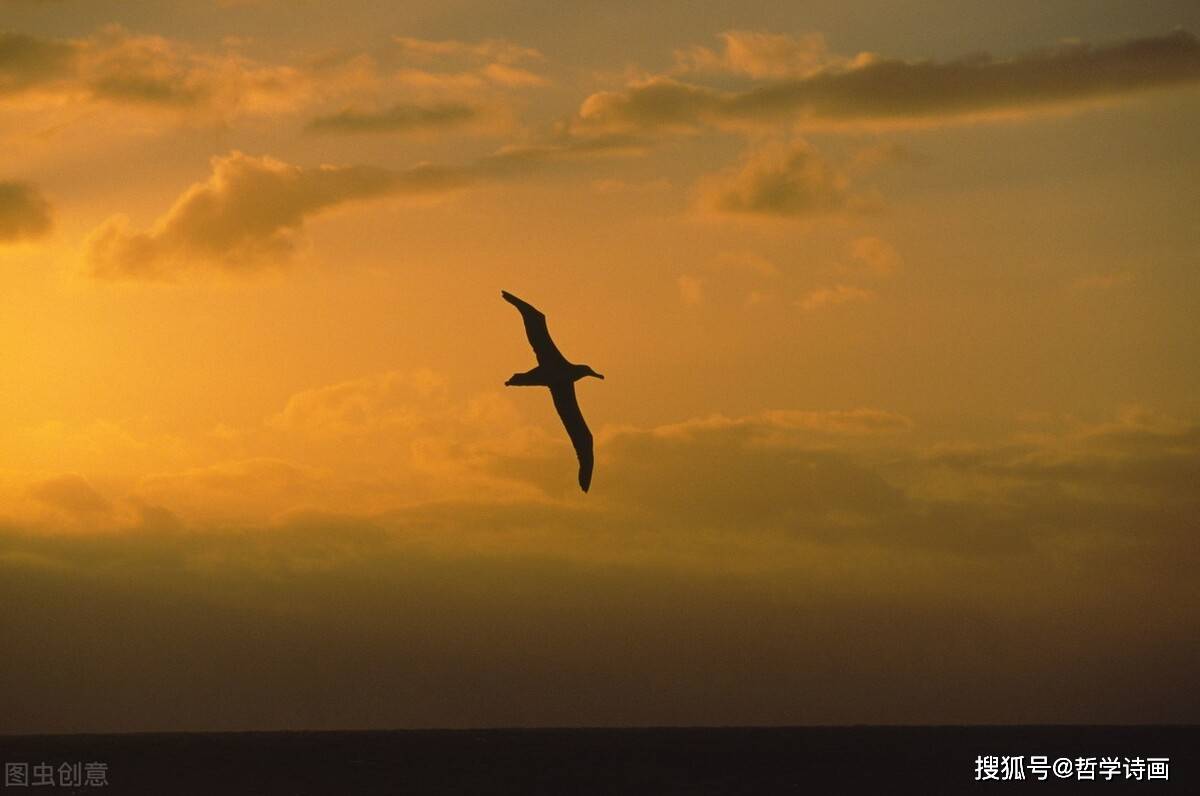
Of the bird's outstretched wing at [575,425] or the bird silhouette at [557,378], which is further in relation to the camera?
the bird's outstretched wing at [575,425]

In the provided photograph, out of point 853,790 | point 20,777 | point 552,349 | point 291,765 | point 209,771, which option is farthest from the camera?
point 291,765

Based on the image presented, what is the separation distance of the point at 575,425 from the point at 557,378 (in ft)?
6.78

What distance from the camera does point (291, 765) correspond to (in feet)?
607

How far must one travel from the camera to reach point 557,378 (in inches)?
1972

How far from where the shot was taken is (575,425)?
51438mm

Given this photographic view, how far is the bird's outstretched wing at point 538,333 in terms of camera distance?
4834cm

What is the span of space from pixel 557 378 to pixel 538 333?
189cm

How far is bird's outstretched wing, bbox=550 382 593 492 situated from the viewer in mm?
50562

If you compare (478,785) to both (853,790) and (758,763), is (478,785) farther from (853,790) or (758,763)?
(758,763)

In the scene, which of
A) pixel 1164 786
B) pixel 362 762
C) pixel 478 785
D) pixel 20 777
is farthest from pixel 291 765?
pixel 1164 786

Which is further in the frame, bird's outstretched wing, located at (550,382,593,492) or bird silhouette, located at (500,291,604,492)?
bird's outstretched wing, located at (550,382,593,492)

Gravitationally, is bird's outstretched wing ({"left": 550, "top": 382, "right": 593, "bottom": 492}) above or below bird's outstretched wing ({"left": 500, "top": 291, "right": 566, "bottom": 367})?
below

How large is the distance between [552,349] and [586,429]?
3502 millimetres

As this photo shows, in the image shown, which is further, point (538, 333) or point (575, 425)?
point (575, 425)
